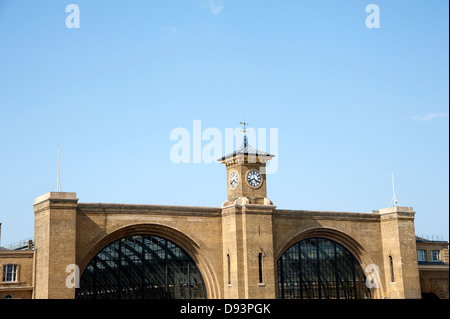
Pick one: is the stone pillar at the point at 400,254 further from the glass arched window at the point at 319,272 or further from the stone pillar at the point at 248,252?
the stone pillar at the point at 248,252

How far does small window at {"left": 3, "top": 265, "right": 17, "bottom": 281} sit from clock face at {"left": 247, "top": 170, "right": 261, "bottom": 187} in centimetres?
1905

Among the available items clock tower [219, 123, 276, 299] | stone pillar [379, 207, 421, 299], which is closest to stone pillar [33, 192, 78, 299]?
clock tower [219, 123, 276, 299]

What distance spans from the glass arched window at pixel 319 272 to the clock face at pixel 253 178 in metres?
6.04

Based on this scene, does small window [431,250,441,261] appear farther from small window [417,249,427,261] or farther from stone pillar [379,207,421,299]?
stone pillar [379,207,421,299]

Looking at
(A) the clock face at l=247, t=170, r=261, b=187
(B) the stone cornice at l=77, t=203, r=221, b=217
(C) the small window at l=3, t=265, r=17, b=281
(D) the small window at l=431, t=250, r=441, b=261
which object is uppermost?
(A) the clock face at l=247, t=170, r=261, b=187

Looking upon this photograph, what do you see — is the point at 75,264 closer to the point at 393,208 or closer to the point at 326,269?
the point at 326,269

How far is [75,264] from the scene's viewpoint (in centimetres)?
4478

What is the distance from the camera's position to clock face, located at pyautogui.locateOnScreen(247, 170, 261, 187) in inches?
2096

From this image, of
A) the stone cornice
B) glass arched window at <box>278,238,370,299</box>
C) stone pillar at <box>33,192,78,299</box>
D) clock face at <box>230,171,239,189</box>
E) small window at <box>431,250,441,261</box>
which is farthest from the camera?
small window at <box>431,250,441,261</box>

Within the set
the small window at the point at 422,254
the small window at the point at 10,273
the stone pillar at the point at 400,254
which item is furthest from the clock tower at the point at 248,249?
the small window at the point at 422,254

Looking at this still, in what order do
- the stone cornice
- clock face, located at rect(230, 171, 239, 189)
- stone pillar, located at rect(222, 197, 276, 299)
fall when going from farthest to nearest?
clock face, located at rect(230, 171, 239, 189) < stone pillar, located at rect(222, 197, 276, 299) < the stone cornice

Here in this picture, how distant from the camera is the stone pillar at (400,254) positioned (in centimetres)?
5600
